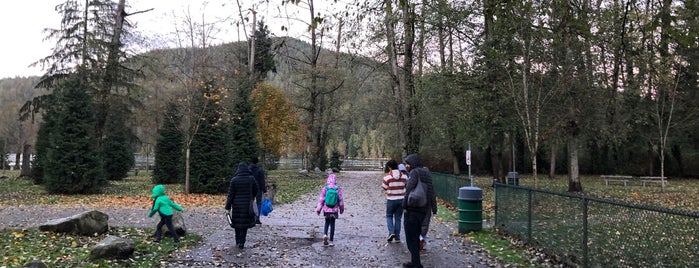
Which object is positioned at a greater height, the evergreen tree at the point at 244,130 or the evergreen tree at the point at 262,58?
the evergreen tree at the point at 262,58

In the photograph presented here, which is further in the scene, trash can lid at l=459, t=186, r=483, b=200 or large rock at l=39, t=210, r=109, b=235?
trash can lid at l=459, t=186, r=483, b=200

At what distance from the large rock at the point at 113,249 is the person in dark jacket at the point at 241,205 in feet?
5.84

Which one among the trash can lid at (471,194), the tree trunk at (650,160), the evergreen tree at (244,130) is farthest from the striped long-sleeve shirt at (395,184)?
the tree trunk at (650,160)

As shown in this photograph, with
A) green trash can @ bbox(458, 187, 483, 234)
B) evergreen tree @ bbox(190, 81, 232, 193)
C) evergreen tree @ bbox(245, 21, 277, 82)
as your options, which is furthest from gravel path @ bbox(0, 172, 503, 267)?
evergreen tree @ bbox(245, 21, 277, 82)

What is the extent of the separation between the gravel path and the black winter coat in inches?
19.2

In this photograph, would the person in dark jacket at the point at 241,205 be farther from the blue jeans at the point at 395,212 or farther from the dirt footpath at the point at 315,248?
the blue jeans at the point at 395,212

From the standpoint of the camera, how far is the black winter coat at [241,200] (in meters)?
8.90

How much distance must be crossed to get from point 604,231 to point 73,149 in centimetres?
2007

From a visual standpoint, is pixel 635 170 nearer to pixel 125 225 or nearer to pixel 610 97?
pixel 610 97

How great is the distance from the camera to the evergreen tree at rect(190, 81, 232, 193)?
20.8 meters

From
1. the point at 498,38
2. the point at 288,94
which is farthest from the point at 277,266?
the point at 288,94

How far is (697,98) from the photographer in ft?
120

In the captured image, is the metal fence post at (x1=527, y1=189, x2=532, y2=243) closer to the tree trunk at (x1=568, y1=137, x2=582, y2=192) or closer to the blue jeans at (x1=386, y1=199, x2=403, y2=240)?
the blue jeans at (x1=386, y1=199, x2=403, y2=240)

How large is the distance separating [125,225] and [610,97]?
19287mm
